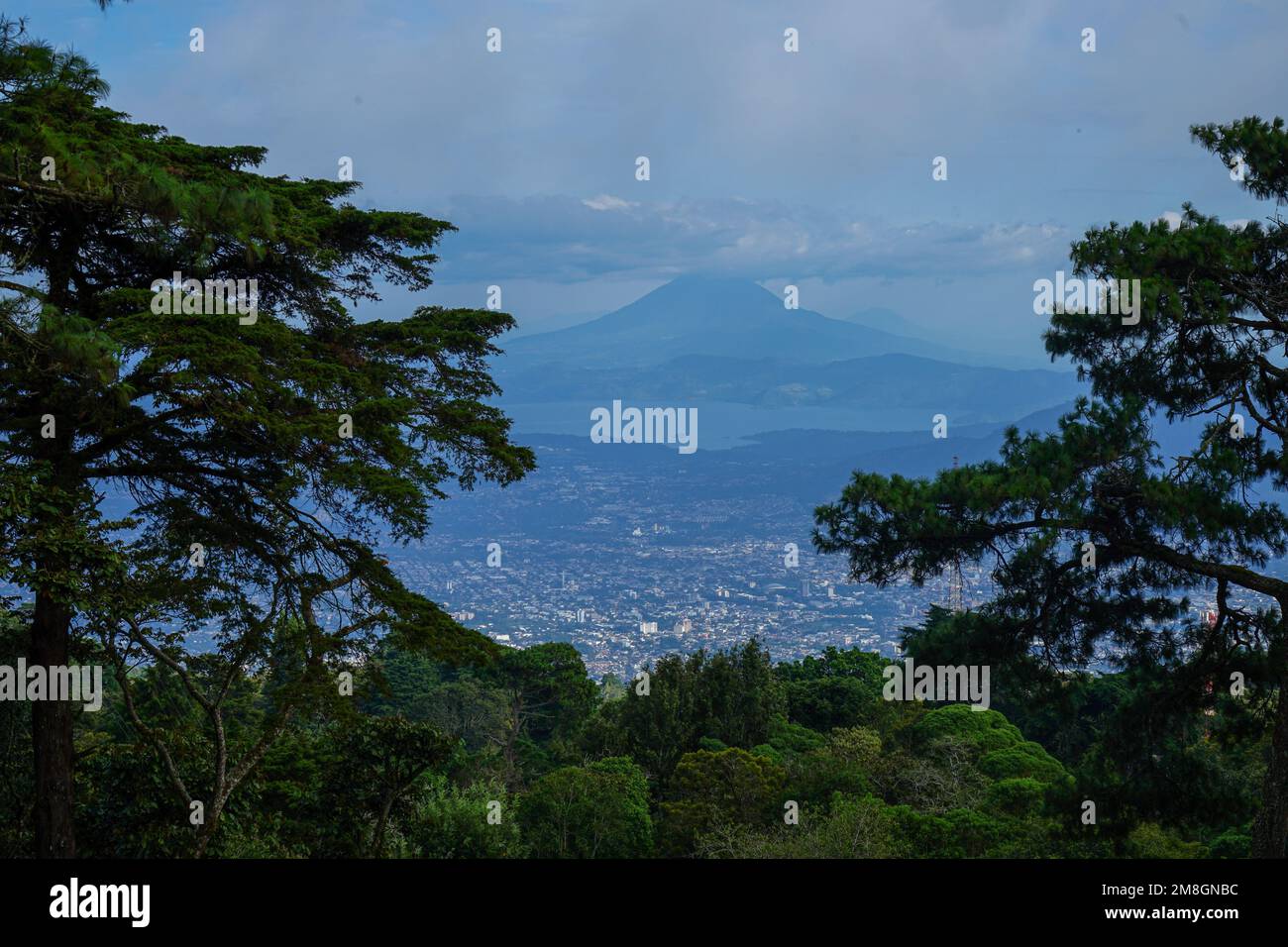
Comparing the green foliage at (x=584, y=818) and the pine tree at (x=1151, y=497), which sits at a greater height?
the pine tree at (x=1151, y=497)

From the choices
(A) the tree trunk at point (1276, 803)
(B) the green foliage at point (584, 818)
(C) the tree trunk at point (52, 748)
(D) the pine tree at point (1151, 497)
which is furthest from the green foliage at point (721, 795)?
(C) the tree trunk at point (52, 748)

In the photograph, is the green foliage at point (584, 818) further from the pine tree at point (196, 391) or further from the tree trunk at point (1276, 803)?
the tree trunk at point (1276, 803)

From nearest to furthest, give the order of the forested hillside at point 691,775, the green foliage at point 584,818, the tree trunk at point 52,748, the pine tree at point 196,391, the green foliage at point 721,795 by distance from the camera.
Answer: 1. the pine tree at point 196,391
2. the tree trunk at point 52,748
3. the forested hillside at point 691,775
4. the green foliage at point 721,795
5. the green foliage at point 584,818

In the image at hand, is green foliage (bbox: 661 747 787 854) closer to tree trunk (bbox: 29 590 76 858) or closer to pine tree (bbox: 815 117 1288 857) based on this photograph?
pine tree (bbox: 815 117 1288 857)

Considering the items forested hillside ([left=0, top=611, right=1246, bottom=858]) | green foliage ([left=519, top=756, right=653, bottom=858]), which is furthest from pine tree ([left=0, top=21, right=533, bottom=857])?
green foliage ([left=519, top=756, right=653, bottom=858])

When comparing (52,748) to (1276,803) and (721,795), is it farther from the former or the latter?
(721,795)

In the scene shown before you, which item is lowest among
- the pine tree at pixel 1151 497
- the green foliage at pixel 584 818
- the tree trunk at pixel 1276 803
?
the green foliage at pixel 584 818

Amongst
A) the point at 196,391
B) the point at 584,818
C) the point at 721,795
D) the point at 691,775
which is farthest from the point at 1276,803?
the point at 584,818
